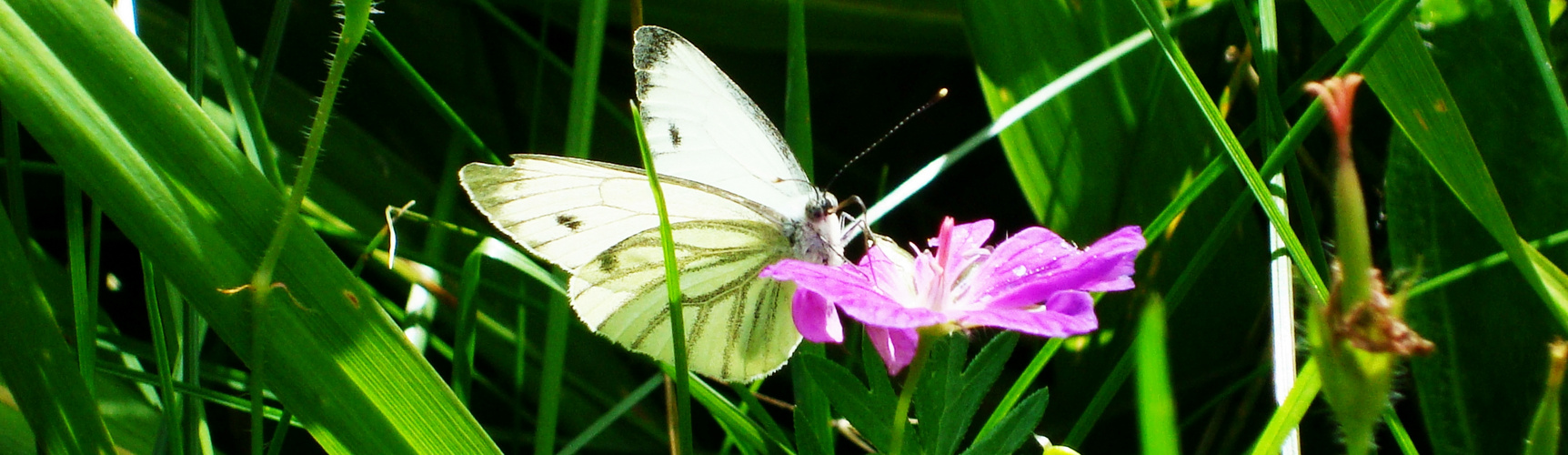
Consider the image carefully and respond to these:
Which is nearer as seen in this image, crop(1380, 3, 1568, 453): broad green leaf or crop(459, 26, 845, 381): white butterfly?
crop(459, 26, 845, 381): white butterfly

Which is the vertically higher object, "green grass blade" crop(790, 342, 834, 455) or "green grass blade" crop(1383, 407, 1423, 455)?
"green grass blade" crop(1383, 407, 1423, 455)

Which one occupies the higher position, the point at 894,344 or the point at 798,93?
the point at 798,93

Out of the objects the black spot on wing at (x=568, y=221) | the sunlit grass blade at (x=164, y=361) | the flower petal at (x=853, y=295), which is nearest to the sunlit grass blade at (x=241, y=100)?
the sunlit grass blade at (x=164, y=361)

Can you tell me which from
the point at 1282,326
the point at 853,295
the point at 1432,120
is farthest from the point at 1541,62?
the point at 853,295

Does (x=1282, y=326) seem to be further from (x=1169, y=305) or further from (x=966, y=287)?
(x=966, y=287)

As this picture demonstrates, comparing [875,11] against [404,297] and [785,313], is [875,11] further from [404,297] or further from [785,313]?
[404,297]

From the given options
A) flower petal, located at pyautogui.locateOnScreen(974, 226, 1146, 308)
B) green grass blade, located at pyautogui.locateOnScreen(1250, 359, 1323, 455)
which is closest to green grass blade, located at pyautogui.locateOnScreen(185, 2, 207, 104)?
flower petal, located at pyautogui.locateOnScreen(974, 226, 1146, 308)

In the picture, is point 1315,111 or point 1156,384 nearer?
point 1156,384

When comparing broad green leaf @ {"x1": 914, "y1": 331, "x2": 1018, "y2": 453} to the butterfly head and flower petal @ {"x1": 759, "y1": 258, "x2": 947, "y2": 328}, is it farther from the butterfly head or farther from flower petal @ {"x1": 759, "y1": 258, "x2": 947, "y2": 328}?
the butterfly head

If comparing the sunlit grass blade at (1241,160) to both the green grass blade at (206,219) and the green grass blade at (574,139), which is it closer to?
the green grass blade at (574,139)
